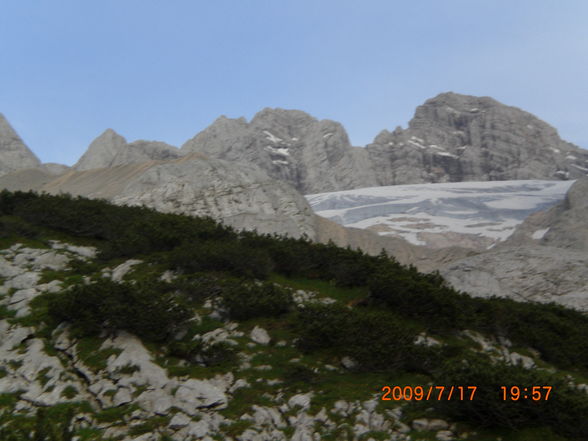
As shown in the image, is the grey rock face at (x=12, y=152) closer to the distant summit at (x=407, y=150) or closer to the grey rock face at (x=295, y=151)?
the distant summit at (x=407, y=150)

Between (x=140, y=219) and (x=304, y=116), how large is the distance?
16736cm

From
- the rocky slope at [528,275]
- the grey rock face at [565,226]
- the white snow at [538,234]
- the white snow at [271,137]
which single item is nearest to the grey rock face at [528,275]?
the rocky slope at [528,275]

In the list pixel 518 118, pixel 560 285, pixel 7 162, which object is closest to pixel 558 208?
pixel 560 285

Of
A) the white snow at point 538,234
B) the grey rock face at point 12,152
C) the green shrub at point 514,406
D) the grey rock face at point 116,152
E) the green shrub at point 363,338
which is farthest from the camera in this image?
the grey rock face at point 116,152

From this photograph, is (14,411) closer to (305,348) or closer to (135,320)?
(135,320)

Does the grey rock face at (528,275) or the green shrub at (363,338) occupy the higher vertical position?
the green shrub at (363,338)

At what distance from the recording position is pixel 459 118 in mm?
183625

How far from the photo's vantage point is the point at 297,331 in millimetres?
15312

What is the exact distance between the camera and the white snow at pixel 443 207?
76625 millimetres

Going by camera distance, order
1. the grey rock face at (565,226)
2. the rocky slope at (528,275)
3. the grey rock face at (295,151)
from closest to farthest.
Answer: the rocky slope at (528,275), the grey rock face at (565,226), the grey rock face at (295,151)

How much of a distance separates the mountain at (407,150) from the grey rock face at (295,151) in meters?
0.27

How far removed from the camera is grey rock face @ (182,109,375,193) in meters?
162
